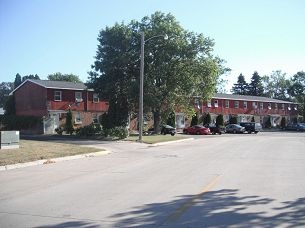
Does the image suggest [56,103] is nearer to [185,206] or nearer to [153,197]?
[153,197]

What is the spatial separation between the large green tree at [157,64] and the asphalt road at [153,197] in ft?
102

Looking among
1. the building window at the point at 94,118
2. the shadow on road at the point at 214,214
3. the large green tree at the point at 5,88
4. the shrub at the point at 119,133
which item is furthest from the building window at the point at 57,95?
the large green tree at the point at 5,88

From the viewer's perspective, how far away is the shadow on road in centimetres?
809

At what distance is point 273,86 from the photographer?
130 meters

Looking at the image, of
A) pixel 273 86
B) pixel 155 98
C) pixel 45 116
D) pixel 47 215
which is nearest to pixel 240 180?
pixel 47 215

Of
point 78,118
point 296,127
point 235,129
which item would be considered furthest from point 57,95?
point 296,127

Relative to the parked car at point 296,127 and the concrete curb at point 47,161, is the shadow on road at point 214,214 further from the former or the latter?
the parked car at point 296,127

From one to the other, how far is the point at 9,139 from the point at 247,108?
69.2 metres

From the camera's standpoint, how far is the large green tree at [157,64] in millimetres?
48000

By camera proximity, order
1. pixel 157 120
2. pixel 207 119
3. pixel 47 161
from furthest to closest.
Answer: pixel 207 119, pixel 157 120, pixel 47 161

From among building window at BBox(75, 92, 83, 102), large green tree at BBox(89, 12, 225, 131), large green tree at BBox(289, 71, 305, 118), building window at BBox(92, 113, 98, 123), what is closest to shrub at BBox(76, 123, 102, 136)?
large green tree at BBox(89, 12, 225, 131)

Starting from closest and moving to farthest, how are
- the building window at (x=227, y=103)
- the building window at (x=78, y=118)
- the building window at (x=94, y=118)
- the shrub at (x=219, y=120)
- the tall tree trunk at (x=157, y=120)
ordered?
the tall tree trunk at (x=157, y=120) < the building window at (x=78, y=118) < the building window at (x=94, y=118) < the shrub at (x=219, y=120) < the building window at (x=227, y=103)

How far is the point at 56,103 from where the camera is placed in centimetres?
5716

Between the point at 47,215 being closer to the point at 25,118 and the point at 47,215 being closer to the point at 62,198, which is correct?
the point at 62,198
